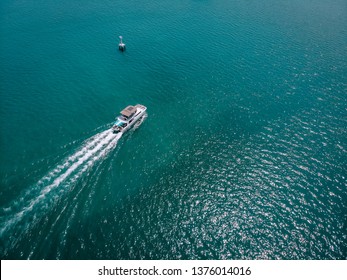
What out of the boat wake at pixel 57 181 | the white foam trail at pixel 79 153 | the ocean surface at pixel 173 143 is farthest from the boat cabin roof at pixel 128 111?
the white foam trail at pixel 79 153

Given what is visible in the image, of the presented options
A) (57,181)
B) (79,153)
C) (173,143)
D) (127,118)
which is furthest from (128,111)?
(57,181)

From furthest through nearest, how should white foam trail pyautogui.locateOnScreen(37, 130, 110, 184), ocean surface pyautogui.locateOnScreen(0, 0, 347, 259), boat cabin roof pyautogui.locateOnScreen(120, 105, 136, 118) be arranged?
boat cabin roof pyautogui.locateOnScreen(120, 105, 136, 118) < white foam trail pyautogui.locateOnScreen(37, 130, 110, 184) < ocean surface pyautogui.locateOnScreen(0, 0, 347, 259)

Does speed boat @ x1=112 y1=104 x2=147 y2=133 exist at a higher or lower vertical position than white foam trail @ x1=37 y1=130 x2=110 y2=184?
higher

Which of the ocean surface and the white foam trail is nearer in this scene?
the ocean surface

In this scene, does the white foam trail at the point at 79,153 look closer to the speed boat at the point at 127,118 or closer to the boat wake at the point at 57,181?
the boat wake at the point at 57,181

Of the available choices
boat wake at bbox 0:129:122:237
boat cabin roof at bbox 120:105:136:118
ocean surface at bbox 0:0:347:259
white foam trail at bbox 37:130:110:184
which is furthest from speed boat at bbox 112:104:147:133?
white foam trail at bbox 37:130:110:184

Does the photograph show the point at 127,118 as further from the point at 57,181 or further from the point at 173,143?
the point at 57,181

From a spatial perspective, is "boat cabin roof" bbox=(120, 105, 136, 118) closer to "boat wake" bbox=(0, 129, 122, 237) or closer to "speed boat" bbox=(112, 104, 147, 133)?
"speed boat" bbox=(112, 104, 147, 133)
